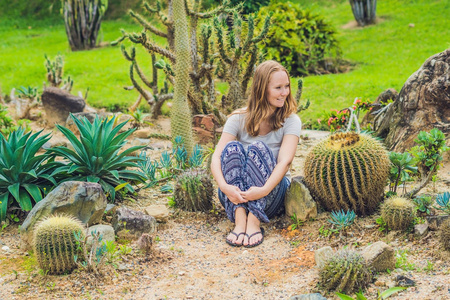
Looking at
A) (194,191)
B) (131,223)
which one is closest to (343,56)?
(194,191)

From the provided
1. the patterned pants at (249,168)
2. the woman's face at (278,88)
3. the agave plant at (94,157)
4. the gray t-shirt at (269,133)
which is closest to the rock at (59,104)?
the agave plant at (94,157)

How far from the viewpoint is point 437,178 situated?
4.86m

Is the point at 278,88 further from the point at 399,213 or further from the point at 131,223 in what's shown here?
the point at 131,223

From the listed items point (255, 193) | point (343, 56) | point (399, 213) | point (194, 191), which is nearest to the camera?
point (399, 213)

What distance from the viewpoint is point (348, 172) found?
405 centimetres

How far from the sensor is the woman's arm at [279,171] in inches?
161

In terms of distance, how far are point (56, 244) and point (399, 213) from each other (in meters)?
2.59

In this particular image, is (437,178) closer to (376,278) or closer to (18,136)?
(376,278)

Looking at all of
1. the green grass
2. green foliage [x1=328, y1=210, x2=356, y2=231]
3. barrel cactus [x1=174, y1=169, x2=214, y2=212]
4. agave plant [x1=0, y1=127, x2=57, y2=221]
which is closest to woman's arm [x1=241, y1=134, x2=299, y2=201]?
green foliage [x1=328, y1=210, x2=356, y2=231]

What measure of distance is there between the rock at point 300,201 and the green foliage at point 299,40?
6353 mm

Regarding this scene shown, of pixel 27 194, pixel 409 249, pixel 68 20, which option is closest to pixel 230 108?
pixel 27 194

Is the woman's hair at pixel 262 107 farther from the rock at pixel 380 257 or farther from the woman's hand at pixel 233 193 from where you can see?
the rock at pixel 380 257

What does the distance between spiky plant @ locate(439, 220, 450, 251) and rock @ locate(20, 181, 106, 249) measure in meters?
2.68

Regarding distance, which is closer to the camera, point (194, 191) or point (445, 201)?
point (445, 201)
